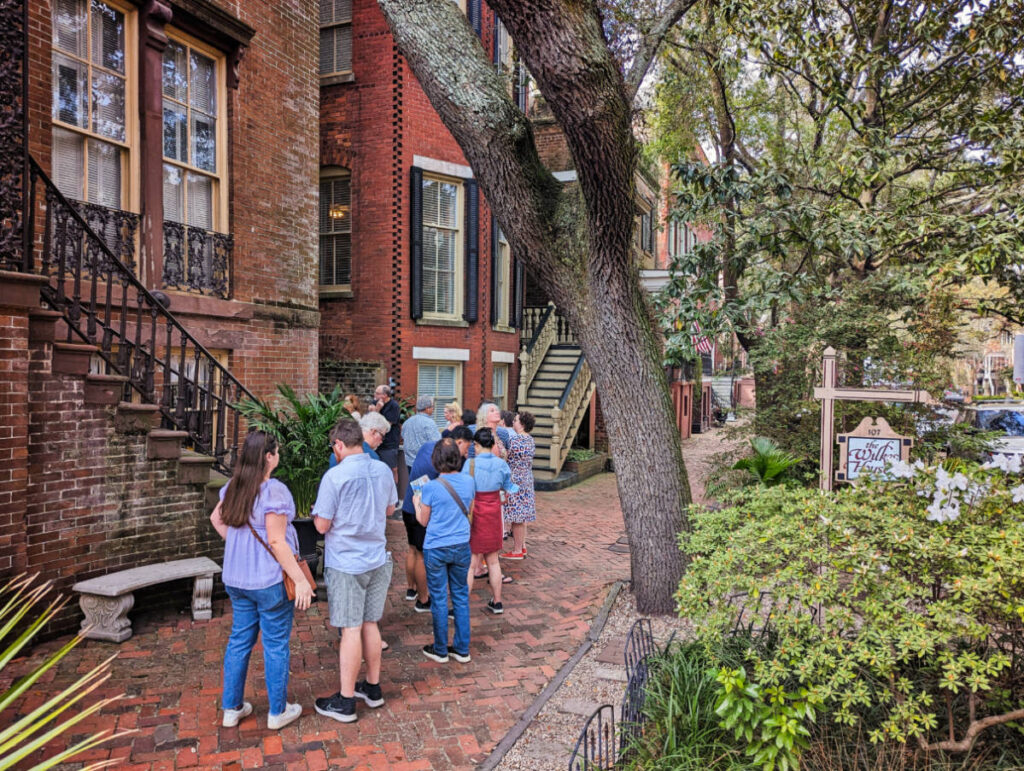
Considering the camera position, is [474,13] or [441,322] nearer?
[441,322]

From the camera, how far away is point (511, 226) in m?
5.99

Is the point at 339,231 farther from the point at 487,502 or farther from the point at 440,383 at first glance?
the point at 487,502

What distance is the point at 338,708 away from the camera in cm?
448

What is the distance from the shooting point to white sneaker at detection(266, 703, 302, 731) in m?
4.32

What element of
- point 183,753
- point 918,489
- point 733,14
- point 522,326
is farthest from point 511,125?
point 522,326

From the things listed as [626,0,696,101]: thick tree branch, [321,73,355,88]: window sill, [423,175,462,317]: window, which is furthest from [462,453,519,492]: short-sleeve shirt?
[321,73,355,88]: window sill

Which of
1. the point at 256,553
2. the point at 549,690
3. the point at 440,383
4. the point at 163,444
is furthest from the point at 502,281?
the point at 256,553

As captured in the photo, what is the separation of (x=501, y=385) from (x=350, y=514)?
11.3m

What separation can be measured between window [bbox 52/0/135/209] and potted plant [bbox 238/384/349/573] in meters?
2.87

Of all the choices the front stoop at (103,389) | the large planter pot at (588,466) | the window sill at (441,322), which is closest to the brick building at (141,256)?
the front stoop at (103,389)

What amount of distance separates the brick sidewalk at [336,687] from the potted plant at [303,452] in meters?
0.79

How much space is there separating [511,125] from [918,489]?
3.96 m

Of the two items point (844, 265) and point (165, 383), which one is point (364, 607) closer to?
point (165, 383)

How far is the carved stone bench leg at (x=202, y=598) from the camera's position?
6211 millimetres
